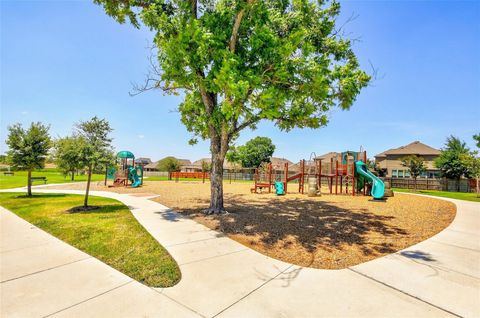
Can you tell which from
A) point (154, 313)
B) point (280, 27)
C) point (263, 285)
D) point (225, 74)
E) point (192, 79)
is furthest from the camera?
point (280, 27)

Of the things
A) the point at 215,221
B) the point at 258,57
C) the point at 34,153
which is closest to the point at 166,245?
the point at 215,221

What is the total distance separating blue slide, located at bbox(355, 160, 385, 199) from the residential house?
1077 inches

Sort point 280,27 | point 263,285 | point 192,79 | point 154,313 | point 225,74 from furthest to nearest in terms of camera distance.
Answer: point 280,27 → point 192,79 → point 225,74 → point 263,285 → point 154,313

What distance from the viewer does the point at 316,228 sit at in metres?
7.46

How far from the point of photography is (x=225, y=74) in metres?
6.34

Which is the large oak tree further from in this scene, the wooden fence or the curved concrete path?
the wooden fence

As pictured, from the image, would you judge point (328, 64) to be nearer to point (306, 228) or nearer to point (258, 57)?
point (258, 57)

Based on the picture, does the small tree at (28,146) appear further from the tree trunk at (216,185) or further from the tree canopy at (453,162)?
the tree canopy at (453,162)

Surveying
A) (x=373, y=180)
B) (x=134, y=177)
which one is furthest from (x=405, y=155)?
(x=134, y=177)

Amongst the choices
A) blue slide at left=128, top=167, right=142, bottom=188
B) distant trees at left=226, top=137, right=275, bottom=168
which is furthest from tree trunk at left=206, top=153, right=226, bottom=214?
distant trees at left=226, top=137, right=275, bottom=168

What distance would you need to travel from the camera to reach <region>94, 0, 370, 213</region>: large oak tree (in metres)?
7.00

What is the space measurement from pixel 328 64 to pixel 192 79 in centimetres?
460

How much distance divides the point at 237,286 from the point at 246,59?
7.18 m

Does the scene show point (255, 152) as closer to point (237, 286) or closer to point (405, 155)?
point (405, 155)
